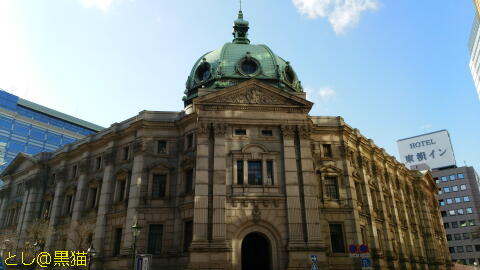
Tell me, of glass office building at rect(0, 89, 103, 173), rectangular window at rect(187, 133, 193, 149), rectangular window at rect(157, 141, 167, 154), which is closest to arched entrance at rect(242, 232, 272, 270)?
rectangular window at rect(187, 133, 193, 149)

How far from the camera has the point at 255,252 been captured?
3102 cm

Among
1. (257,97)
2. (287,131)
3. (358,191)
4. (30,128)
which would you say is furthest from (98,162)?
(30,128)

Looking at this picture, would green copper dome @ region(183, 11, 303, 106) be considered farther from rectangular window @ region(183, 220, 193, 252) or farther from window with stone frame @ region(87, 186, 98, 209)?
rectangular window @ region(183, 220, 193, 252)

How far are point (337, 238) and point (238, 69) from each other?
64.2ft

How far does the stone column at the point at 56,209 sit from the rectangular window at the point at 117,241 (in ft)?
31.2

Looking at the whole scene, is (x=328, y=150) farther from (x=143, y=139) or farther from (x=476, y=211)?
(x=476, y=211)

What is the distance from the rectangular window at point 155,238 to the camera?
1289 inches

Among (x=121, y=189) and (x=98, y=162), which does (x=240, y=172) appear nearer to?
(x=121, y=189)

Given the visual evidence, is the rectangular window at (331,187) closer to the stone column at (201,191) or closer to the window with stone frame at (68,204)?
the stone column at (201,191)

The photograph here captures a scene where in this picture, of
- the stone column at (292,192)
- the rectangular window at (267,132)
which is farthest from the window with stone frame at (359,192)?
the rectangular window at (267,132)

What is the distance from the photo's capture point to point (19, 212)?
4725cm

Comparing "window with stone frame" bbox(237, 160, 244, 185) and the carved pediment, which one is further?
the carved pediment

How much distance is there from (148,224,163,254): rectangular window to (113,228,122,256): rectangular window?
136 inches

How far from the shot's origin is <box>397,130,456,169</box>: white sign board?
371 feet
